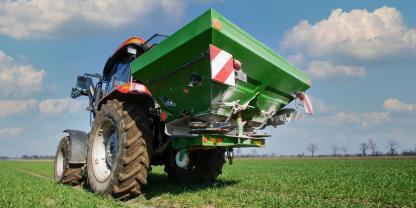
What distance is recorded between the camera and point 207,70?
15.9ft

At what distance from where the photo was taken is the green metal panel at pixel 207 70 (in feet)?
15.0

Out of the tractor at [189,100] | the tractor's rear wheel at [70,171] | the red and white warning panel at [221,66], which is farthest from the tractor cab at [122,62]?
the red and white warning panel at [221,66]

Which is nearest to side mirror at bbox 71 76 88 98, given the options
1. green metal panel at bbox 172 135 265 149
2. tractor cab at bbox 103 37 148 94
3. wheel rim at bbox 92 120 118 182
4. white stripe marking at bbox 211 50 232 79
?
tractor cab at bbox 103 37 148 94

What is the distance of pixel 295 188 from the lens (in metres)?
6.71

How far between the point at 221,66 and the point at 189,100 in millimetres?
955

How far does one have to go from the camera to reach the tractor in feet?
15.5

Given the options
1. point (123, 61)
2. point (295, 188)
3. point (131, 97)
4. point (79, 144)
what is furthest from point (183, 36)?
point (79, 144)

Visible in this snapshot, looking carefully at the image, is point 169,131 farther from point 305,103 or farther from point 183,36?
point 305,103

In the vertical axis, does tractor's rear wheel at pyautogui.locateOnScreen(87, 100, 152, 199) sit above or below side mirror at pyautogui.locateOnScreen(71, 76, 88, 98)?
below

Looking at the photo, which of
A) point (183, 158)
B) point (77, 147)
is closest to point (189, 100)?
point (183, 158)

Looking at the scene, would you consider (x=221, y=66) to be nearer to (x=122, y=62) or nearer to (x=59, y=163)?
(x=122, y=62)

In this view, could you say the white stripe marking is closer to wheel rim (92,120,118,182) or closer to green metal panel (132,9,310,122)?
green metal panel (132,9,310,122)

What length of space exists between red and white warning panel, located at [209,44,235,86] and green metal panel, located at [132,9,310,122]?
0.10 m

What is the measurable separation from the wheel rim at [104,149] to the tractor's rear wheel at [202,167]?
48.8 inches
